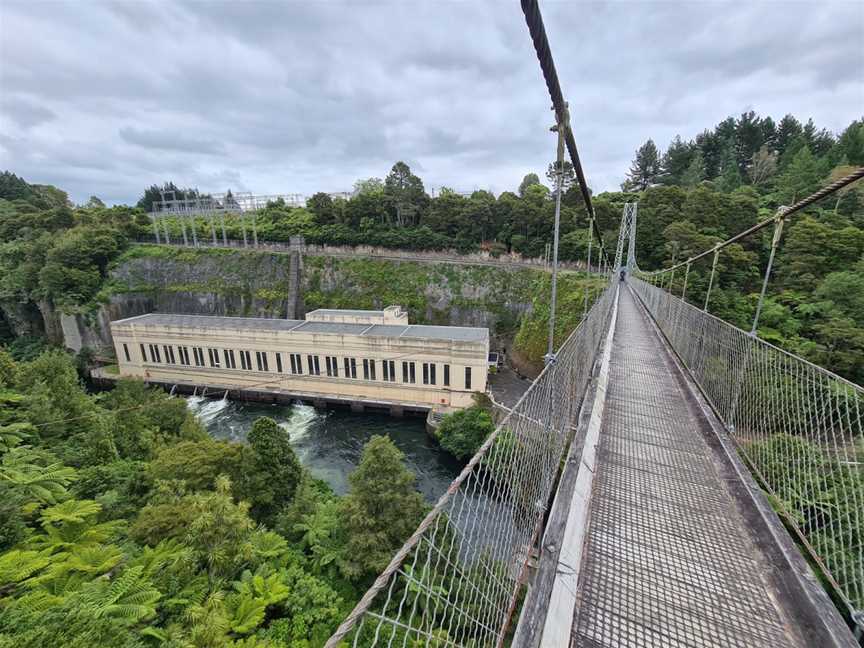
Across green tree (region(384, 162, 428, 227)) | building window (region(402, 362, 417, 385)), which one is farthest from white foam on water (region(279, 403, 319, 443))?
green tree (region(384, 162, 428, 227))

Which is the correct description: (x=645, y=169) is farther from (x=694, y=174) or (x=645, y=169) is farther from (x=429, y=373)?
(x=429, y=373)

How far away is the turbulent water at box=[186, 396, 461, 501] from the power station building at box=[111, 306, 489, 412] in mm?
856

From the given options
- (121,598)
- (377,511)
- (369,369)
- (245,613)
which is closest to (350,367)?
(369,369)

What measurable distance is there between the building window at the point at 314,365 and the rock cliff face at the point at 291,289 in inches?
363

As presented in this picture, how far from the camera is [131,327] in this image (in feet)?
71.5

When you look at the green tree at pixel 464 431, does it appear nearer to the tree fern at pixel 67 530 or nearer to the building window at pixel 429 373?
the building window at pixel 429 373

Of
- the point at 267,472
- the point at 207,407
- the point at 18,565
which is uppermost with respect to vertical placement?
the point at 18,565

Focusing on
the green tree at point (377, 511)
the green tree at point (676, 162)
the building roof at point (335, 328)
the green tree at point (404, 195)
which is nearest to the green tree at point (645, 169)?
the green tree at point (676, 162)

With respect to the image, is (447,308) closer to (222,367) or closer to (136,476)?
(222,367)

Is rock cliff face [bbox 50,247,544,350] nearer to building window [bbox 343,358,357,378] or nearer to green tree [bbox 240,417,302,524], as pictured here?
building window [bbox 343,358,357,378]

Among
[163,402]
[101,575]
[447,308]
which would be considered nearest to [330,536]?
[101,575]

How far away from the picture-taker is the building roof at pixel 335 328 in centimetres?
1841

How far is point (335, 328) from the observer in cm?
2019

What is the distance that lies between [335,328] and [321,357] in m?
1.88
